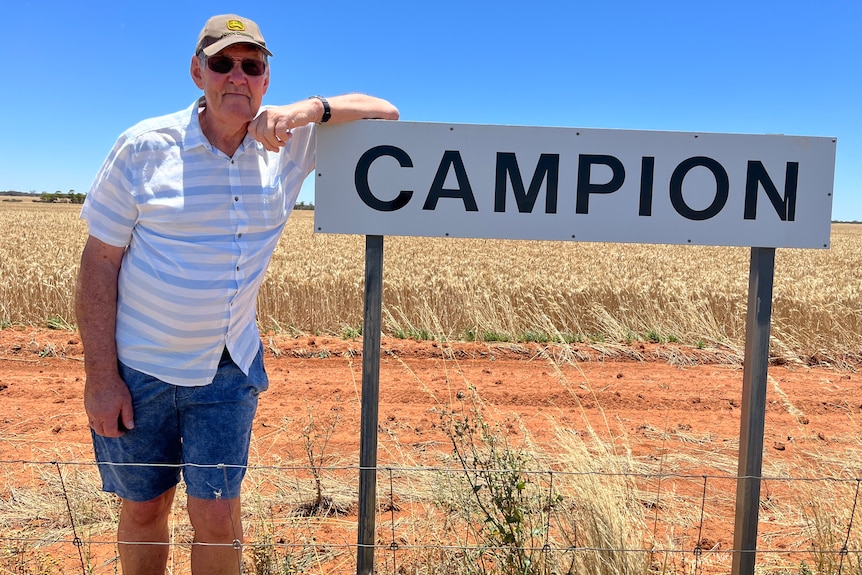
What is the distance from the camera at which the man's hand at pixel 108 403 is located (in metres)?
2.45

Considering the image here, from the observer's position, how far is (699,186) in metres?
2.84

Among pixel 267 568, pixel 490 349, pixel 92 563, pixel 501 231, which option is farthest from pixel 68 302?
pixel 501 231

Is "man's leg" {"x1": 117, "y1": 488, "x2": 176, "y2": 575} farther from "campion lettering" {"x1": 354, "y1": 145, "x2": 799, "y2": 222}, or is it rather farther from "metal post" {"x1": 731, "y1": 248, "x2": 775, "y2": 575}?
"metal post" {"x1": 731, "y1": 248, "x2": 775, "y2": 575}

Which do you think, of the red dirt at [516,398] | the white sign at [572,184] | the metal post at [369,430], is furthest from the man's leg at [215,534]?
the red dirt at [516,398]

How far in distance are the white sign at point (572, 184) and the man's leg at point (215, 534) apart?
1.23 meters

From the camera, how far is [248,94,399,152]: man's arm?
2.45 meters

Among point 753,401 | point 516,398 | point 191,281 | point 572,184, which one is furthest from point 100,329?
point 516,398

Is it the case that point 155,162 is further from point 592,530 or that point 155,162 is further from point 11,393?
point 11,393

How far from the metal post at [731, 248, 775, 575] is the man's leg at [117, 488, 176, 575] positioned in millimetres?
2568

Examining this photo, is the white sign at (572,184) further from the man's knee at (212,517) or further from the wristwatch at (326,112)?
the man's knee at (212,517)

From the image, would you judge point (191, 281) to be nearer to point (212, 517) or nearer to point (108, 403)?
point (108, 403)

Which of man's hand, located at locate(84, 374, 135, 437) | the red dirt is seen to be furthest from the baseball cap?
the red dirt

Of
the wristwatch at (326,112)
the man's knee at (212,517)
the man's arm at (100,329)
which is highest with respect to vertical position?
the wristwatch at (326,112)

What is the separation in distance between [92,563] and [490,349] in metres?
5.69
